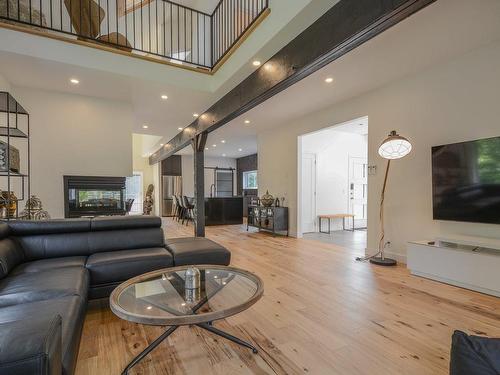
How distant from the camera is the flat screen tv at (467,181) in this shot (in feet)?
9.61

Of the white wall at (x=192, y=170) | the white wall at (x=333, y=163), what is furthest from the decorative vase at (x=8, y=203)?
the white wall at (x=192, y=170)

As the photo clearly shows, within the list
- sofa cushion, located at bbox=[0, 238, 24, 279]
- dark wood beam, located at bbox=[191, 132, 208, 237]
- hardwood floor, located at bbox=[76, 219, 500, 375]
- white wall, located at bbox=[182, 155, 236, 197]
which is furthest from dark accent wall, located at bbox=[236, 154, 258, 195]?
sofa cushion, located at bbox=[0, 238, 24, 279]

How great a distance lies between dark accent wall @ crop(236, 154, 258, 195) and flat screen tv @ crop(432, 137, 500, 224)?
27.2 ft

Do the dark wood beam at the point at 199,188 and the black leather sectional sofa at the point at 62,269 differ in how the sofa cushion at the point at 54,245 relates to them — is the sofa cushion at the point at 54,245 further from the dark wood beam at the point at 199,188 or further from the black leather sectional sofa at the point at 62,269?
the dark wood beam at the point at 199,188

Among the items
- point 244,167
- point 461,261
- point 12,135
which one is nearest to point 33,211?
point 12,135

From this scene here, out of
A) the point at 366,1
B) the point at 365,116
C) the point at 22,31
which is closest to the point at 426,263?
the point at 365,116

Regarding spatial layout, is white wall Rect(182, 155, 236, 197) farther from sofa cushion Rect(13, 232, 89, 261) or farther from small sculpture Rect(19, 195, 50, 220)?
sofa cushion Rect(13, 232, 89, 261)

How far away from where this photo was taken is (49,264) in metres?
2.34

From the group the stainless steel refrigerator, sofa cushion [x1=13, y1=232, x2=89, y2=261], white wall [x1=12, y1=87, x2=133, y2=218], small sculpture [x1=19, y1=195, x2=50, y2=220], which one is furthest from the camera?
the stainless steel refrigerator

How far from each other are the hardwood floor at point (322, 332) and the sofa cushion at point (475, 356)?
2.63 feet

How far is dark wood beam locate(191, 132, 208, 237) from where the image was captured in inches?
231

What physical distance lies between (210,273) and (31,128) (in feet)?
15.0

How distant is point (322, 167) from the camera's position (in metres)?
6.85

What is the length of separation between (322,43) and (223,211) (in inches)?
258
